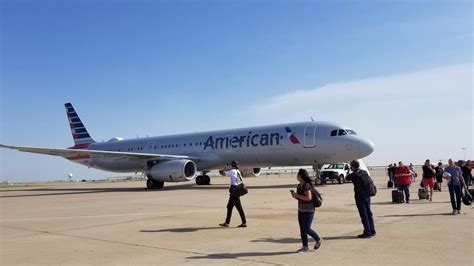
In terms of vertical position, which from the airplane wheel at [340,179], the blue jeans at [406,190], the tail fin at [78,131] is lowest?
the airplane wheel at [340,179]

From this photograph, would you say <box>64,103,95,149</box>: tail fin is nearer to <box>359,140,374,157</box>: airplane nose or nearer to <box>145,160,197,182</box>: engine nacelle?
<box>145,160,197,182</box>: engine nacelle

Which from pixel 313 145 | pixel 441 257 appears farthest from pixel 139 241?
pixel 313 145

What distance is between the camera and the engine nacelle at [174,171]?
1019 inches

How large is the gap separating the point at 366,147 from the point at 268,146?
5.46 metres

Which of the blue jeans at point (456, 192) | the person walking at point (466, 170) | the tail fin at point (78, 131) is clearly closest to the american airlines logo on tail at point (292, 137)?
the person walking at point (466, 170)

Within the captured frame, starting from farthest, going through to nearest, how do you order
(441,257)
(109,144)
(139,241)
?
(109,144) < (139,241) < (441,257)

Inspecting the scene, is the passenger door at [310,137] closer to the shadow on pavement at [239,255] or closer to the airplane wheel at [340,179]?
the airplane wheel at [340,179]

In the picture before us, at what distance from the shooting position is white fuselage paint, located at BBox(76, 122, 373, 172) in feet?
79.2

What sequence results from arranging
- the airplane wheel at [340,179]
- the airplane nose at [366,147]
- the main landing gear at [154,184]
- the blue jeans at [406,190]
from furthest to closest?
the airplane wheel at [340,179] → the main landing gear at [154,184] → the airplane nose at [366,147] → the blue jeans at [406,190]

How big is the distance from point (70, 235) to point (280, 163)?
1793cm

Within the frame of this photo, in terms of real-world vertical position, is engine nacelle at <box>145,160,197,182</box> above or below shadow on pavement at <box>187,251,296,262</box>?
above

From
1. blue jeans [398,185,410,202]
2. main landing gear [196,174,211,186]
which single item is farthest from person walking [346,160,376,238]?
main landing gear [196,174,211,186]

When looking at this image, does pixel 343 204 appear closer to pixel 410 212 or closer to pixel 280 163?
pixel 410 212

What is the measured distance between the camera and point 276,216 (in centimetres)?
1181
